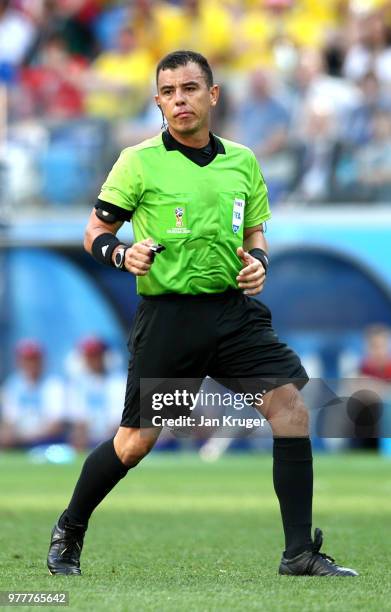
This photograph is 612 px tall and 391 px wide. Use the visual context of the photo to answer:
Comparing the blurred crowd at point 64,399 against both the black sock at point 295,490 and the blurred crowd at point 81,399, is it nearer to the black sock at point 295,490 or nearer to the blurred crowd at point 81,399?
the blurred crowd at point 81,399

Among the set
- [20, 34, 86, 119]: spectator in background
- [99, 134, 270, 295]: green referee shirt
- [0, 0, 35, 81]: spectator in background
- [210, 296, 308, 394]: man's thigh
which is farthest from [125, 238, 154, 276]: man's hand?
[0, 0, 35, 81]: spectator in background

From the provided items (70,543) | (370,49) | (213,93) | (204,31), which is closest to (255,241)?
(213,93)

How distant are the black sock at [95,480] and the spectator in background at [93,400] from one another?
1131 centimetres

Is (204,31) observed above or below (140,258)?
above

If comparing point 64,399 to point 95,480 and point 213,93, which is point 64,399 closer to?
point 95,480

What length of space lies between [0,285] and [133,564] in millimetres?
12304

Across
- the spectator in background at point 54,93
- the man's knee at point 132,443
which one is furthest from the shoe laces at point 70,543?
the spectator in background at point 54,93

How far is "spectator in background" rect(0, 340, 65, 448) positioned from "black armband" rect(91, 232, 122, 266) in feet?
39.4

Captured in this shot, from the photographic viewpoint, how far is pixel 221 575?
6.08 meters

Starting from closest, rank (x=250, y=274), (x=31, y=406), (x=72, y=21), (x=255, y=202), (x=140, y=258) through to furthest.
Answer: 1. (x=140, y=258)
2. (x=250, y=274)
3. (x=255, y=202)
4. (x=31, y=406)
5. (x=72, y=21)

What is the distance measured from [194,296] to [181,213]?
353mm

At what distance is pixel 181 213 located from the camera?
592cm

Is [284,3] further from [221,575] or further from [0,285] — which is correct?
[221,575]

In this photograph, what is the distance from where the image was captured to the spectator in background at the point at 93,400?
1755cm
